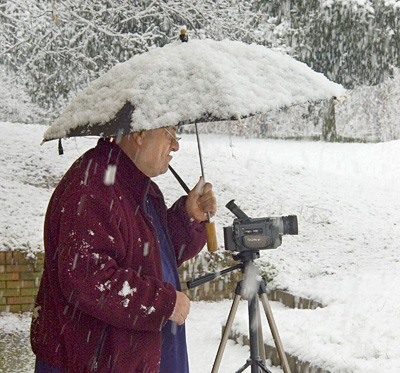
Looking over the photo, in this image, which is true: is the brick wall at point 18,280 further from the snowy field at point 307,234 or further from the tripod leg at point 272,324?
the tripod leg at point 272,324

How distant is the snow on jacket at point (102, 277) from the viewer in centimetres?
234

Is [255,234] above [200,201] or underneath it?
underneath

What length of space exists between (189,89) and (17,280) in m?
4.51

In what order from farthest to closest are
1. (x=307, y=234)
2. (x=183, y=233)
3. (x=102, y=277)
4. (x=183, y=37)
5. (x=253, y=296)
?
(x=307, y=234)
(x=253, y=296)
(x=183, y=233)
(x=183, y=37)
(x=102, y=277)

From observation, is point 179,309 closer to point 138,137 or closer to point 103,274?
point 103,274

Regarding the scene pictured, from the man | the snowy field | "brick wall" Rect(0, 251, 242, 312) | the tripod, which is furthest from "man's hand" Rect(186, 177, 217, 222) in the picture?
"brick wall" Rect(0, 251, 242, 312)

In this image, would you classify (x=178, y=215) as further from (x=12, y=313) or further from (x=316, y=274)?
(x=316, y=274)

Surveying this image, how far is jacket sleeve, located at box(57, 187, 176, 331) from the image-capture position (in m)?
2.33

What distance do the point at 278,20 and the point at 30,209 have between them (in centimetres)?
1248

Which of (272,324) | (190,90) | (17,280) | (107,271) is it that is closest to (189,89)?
(190,90)

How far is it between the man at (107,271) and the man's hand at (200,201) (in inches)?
15.9

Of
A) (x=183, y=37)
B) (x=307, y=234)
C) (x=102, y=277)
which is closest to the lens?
(x=102, y=277)

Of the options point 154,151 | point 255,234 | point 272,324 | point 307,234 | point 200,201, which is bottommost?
point 307,234

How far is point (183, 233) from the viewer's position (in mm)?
3078
